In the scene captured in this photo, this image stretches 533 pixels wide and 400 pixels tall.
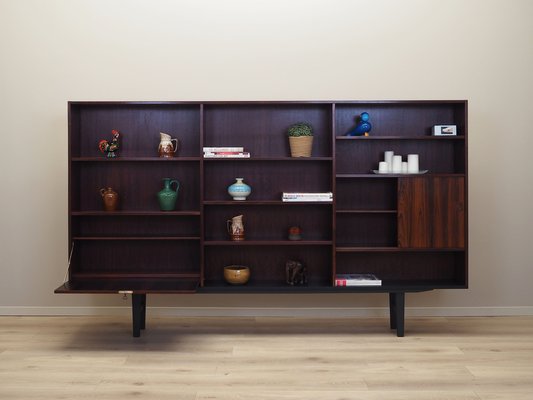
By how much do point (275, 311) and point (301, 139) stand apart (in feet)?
3.76

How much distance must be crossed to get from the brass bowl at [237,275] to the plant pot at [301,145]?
2.43ft

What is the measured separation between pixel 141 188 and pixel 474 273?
7.21ft

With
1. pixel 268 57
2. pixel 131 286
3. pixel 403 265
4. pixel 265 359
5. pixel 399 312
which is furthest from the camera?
pixel 268 57

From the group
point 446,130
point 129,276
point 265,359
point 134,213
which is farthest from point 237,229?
point 446,130

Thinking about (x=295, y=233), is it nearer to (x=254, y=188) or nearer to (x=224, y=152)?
(x=254, y=188)

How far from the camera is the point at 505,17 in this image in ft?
12.3

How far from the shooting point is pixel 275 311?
3.80 metres

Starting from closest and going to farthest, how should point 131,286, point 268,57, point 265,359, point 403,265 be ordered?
1. point 265,359
2. point 131,286
3. point 403,265
4. point 268,57

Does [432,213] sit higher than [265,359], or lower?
higher

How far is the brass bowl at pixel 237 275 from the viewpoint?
339 cm

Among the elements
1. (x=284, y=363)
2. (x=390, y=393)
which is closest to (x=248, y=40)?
(x=284, y=363)

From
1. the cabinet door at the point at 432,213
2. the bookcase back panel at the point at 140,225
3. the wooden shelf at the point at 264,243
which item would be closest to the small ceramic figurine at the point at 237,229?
the wooden shelf at the point at 264,243

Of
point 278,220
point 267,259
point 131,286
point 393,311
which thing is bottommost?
point 393,311

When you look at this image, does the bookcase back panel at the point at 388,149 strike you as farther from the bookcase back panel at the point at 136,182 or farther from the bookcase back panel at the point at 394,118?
Answer: the bookcase back panel at the point at 136,182
